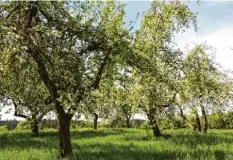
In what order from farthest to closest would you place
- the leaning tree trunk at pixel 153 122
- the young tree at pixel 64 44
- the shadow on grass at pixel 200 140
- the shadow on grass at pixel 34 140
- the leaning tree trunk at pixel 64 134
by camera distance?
the leaning tree trunk at pixel 153 122 < the shadow on grass at pixel 34 140 < the shadow on grass at pixel 200 140 < the leaning tree trunk at pixel 64 134 < the young tree at pixel 64 44

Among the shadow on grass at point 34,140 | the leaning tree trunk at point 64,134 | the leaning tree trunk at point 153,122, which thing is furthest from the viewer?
the leaning tree trunk at point 153,122

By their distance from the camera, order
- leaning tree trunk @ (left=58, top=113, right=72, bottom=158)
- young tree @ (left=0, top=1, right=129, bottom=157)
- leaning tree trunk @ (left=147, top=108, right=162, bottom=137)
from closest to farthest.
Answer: young tree @ (left=0, top=1, right=129, bottom=157), leaning tree trunk @ (left=58, top=113, right=72, bottom=158), leaning tree trunk @ (left=147, top=108, right=162, bottom=137)

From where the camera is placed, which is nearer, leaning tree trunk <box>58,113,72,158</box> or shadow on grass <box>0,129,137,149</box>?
leaning tree trunk <box>58,113,72,158</box>

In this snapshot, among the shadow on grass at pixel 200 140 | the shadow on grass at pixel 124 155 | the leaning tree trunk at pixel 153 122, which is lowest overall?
the shadow on grass at pixel 124 155

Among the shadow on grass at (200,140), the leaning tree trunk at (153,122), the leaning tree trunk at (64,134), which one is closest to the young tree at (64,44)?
the leaning tree trunk at (64,134)

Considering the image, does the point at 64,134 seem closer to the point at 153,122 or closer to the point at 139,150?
the point at 139,150

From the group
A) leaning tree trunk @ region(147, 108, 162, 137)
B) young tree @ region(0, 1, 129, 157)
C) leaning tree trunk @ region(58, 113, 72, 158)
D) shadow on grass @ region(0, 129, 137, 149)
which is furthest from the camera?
leaning tree trunk @ region(147, 108, 162, 137)

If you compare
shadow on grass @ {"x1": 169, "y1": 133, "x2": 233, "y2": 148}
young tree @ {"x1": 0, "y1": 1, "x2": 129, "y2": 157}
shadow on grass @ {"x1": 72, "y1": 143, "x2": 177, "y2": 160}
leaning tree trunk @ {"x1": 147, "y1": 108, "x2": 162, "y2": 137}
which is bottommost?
shadow on grass @ {"x1": 72, "y1": 143, "x2": 177, "y2": 160}

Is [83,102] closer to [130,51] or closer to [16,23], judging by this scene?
[130,51]

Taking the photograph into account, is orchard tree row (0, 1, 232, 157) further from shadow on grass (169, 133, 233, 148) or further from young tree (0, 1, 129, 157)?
shadow on grass (169, 133, 233, 148)

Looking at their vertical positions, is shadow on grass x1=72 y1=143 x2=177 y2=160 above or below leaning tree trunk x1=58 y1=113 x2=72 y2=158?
below

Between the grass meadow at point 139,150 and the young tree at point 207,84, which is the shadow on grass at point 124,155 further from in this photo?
the young tree at point 207,84

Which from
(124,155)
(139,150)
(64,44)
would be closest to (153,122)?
(139,150)

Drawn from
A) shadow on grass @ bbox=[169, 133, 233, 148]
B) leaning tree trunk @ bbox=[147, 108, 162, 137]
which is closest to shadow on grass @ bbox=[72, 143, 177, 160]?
shadow on grass @ bbox=[169, 133, 233, 148]
